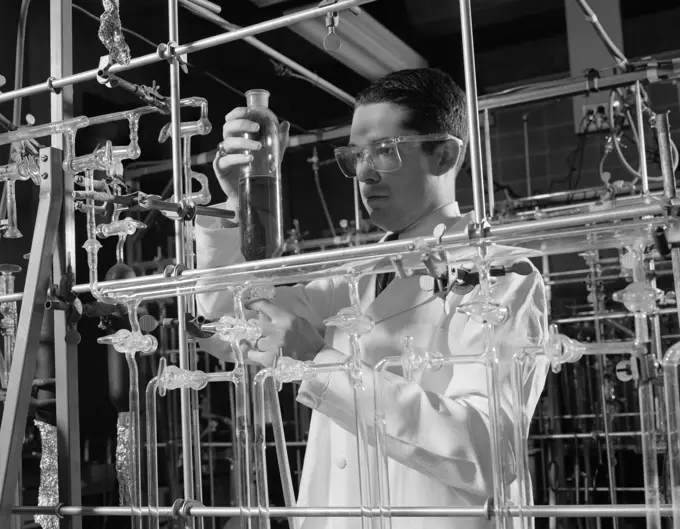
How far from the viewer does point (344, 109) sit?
15.4ft

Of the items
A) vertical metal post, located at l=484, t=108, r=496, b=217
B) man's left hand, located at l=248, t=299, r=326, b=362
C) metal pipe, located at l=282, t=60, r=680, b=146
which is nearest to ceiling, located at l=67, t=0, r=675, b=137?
vertical metal post, located at l=484, t=108, r=496, b=217

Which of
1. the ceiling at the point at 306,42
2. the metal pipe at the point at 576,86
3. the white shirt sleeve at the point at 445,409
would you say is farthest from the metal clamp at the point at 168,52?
the ceiling at the point at 306,42

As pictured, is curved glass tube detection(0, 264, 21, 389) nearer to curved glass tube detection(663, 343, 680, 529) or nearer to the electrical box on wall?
curved glass tube detection(663, 343, 680, 529)

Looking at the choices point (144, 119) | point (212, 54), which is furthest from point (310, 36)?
point (144, 119)

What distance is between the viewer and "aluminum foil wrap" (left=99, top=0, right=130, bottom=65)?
1.45 metres

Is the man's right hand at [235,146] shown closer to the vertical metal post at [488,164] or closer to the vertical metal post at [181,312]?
the vertical metal post at [181,312]

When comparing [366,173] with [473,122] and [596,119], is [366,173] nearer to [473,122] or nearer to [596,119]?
[473,122]

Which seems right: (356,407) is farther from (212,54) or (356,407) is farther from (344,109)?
(344,109)

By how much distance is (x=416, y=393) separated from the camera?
115 centimetres

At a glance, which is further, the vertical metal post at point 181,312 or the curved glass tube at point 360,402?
the vertical metal post at point 181,312

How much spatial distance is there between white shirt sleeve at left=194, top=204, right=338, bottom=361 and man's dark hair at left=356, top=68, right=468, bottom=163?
36cm

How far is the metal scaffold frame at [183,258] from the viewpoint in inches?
40.4

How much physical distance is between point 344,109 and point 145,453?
141 inches

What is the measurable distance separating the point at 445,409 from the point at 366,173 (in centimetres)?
41
